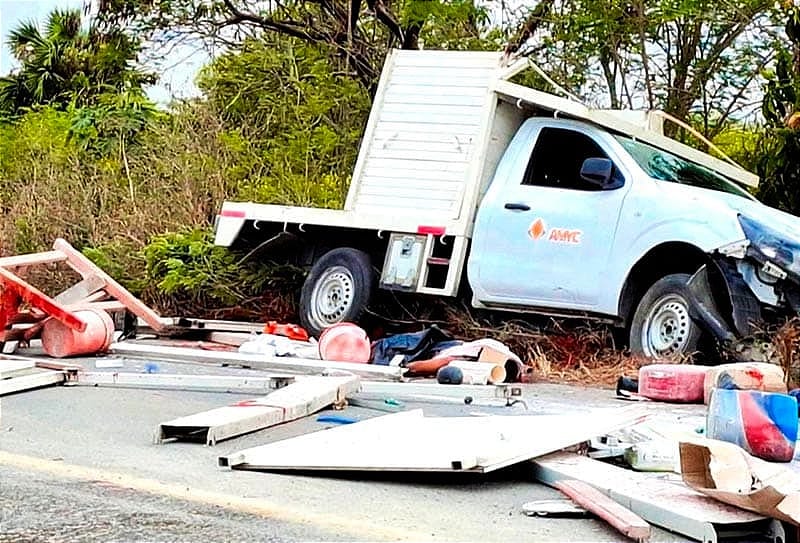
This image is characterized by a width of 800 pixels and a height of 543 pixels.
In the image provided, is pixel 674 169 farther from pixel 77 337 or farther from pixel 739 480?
pixel 739 480

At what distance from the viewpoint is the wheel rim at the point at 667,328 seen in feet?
29.0

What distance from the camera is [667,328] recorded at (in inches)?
354

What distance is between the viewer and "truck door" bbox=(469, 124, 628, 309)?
9.45 m

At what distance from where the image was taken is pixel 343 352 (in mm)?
9312

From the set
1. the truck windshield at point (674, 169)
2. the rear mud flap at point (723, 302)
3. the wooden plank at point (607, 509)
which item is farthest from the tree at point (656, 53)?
the wooden plank at point (607, 509)

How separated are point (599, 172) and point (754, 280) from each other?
5.10ft

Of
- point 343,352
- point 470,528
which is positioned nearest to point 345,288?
point 343,352

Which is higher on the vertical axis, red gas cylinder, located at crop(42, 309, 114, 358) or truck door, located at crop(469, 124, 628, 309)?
truck door, located at crop(469, 124, 628, 309)

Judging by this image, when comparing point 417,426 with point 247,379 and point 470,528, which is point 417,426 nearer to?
point 470,528

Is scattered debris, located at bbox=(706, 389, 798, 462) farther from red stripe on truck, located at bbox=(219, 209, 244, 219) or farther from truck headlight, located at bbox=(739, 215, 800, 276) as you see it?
red stripe on truck, located at bbox=(219, 209, 244, 219)

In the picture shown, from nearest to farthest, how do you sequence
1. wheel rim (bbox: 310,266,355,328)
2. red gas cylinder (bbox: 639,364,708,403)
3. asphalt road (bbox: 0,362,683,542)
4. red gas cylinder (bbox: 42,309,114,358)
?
asphalt road (bbox: 0,362,683,542) < red gas cylinder (bbox: 639,364,708,403) < red gas cylinder (bbox: 42,309,114,358) < wheel rim (bbox: 310,266,355,328)

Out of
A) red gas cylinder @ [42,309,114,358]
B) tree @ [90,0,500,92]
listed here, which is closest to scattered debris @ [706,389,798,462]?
red gas cylinder @ [42,309,114,358]

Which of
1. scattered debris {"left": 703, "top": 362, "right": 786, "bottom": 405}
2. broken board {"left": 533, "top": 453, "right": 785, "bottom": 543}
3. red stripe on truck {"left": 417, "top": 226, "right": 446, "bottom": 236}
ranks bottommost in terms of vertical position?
broken board {"left": 533, "top": 453, "right": 785, "bottom": 543}

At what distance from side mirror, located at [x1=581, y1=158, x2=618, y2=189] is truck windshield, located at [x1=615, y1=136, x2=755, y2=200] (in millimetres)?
298
